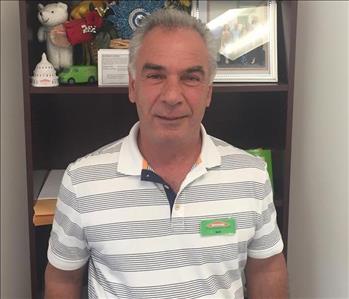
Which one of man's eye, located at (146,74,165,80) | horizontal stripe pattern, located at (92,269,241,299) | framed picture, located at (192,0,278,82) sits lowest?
horizontal stripe pattern, located at (92,269,241,299)

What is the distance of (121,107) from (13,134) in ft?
1.19

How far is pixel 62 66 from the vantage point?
5.29ft

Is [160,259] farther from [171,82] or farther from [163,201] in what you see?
[171,82]

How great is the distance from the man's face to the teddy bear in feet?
1.26

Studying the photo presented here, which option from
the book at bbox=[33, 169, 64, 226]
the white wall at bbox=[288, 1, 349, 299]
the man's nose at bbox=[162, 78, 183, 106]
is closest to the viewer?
the man's nose at bbox=[162, 78, 183, 106]

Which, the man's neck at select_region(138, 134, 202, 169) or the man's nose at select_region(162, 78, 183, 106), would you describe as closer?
the man's nose at select_region(162, 78, 183, 106)

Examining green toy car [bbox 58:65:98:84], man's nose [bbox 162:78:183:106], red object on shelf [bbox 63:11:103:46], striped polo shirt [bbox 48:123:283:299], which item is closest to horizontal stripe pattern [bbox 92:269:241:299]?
striped polo shirt [bbox 48:123:283:299]

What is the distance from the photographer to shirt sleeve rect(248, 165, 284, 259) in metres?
1.38

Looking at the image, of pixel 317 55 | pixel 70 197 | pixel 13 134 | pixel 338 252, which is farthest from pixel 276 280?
pixel 13 134

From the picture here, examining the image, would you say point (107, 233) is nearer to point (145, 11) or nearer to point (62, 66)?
point (62, 66)

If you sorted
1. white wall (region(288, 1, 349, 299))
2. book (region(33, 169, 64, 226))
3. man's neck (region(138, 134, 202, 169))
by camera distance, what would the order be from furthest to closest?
white wall (region(288, 1, 349, 299)), book (region(33, 169, 64, 226)), man's neck (region(138, 134, 202, 169))

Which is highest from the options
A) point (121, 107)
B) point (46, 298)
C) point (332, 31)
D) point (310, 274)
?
point (332, 31)

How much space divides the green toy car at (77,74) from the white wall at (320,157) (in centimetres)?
72

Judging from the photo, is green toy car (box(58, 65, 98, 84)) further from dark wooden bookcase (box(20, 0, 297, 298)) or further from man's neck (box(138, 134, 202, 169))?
man's neck (box(138, 134, 202, 169))
